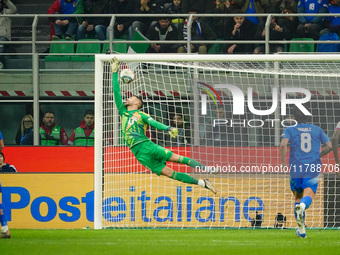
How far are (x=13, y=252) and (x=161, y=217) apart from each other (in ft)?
19.3

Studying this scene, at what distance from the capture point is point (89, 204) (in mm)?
14930

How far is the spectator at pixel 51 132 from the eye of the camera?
15898 millimetres

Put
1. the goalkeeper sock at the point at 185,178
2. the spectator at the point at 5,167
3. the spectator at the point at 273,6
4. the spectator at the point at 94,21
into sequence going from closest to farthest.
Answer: the goalkeeper sock at the point at 185,178 → the spectator at the point at 5,167 → the spectator at the point at 94,21 → the spectator at the point at 273,6

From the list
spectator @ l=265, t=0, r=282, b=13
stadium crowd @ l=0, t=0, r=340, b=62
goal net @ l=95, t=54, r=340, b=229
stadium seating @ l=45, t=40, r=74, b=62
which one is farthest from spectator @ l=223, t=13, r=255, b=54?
stadium seating @ l=45, t=40, r=74, b=62

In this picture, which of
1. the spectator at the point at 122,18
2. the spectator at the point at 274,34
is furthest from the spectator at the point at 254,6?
the spectator at the point at 122,18

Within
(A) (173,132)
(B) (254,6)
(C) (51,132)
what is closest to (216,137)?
(A) (173,132)

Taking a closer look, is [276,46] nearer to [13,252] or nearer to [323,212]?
[323,212]

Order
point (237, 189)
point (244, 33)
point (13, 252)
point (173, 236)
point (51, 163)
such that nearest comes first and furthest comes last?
point (13, 252) → point (173, 236) → point (237, 189) → point (51, 163) → point (244, 33)

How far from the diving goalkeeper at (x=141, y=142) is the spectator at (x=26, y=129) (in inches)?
Answer: 122

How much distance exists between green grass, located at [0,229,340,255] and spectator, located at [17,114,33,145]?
4.16 m

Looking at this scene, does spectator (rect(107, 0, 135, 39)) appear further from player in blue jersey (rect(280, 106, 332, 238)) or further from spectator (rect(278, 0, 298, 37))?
player in blue jersey (rect(280, 106, 332, 238))

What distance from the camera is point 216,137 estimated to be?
1396cm

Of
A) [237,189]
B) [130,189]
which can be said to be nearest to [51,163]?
[130,189]

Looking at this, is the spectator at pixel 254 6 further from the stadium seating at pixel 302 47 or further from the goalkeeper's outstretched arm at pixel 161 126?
the goalkeeper's outstretched arm at pixel 161 126
